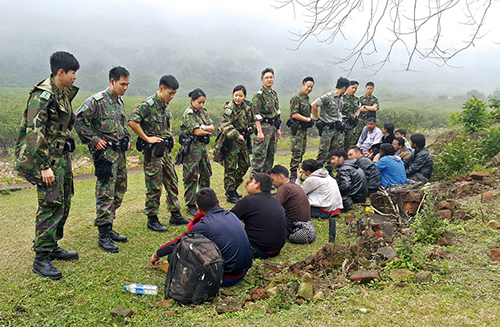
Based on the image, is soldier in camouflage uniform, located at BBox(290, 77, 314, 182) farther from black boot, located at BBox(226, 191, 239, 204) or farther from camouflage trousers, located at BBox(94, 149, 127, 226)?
camouflage trousers, located at BBox(94, 149, 127, 226)

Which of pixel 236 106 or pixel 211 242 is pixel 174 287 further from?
pixel 236 106

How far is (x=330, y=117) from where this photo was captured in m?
8.47

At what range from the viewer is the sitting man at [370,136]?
8.73 m

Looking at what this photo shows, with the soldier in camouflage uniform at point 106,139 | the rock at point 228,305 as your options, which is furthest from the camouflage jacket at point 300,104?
the rock at point 228,305

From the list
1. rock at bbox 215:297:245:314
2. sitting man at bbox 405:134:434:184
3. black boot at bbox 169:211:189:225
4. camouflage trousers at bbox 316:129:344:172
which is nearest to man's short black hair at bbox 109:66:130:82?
black boot at bbox 169:211:189:225

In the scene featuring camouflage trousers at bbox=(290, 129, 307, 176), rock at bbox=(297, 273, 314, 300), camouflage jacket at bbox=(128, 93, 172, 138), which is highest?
camouflage jacket at bbox=(128, 93, 172, 138)

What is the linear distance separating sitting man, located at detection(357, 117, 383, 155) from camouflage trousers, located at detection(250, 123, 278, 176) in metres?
2.53

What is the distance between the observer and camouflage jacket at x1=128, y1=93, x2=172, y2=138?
16.2ft

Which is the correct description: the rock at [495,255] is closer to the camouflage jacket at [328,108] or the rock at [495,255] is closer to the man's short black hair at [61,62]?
the man's short black hair at [61,62]

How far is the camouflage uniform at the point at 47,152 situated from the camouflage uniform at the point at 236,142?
2.99m

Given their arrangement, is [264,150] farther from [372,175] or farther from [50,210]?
[50,210]

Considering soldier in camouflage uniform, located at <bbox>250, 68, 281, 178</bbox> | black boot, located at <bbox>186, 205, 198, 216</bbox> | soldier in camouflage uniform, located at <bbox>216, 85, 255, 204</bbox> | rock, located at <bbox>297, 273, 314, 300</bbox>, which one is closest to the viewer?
rock, located at <bbox>297, 273, 314, 300</bbox>

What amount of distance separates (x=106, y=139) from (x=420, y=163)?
5.97 meters

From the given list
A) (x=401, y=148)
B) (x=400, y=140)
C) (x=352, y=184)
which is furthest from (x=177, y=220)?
(x=401, y=148)
